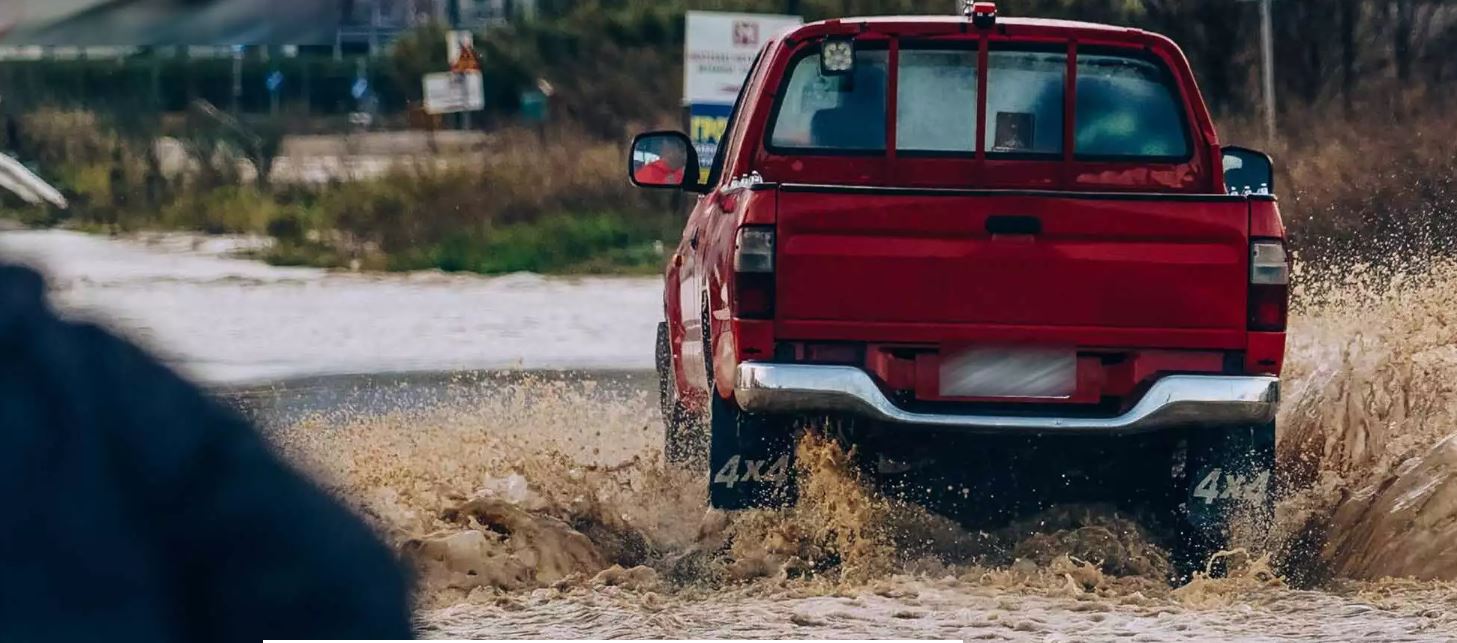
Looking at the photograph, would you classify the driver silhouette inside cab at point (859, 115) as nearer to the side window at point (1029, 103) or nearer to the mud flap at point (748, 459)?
the side window at point (1029, 103)

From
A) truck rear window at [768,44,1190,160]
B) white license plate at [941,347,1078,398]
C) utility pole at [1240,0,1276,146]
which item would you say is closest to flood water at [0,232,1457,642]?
white license plate at [941,347,1078,398]

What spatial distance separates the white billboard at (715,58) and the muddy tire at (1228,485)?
382 inches

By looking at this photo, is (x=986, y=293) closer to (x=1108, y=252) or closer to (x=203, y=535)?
(x=1108, y=252)

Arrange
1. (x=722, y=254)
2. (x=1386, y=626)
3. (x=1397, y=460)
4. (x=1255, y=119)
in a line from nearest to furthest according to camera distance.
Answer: (x=1386, y=626) < (x=722, y=254) < (x=1397, y=460) < (x=1255, y=119)

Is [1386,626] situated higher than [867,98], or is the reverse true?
[867,98]

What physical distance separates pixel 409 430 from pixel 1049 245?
4.35 m

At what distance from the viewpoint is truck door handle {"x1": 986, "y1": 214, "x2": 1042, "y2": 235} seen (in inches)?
250

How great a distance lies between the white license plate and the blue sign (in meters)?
9.20

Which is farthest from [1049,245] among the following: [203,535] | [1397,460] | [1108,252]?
[203,535]

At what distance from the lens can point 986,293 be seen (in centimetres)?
640

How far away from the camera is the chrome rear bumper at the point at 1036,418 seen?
6.36 meters

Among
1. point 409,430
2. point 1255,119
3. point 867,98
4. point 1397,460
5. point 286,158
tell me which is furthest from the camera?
point 286,158

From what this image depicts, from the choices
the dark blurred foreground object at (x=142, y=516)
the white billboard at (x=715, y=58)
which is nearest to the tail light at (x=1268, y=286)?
the dark blurred foreground object at (x=142, y=516)

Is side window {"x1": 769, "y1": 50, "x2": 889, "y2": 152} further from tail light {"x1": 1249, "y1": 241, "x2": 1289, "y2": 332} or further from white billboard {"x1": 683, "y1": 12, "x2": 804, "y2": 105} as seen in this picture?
white billboard {"x1": 683, "y1": 12, "x2": 804, "y2": 105}
